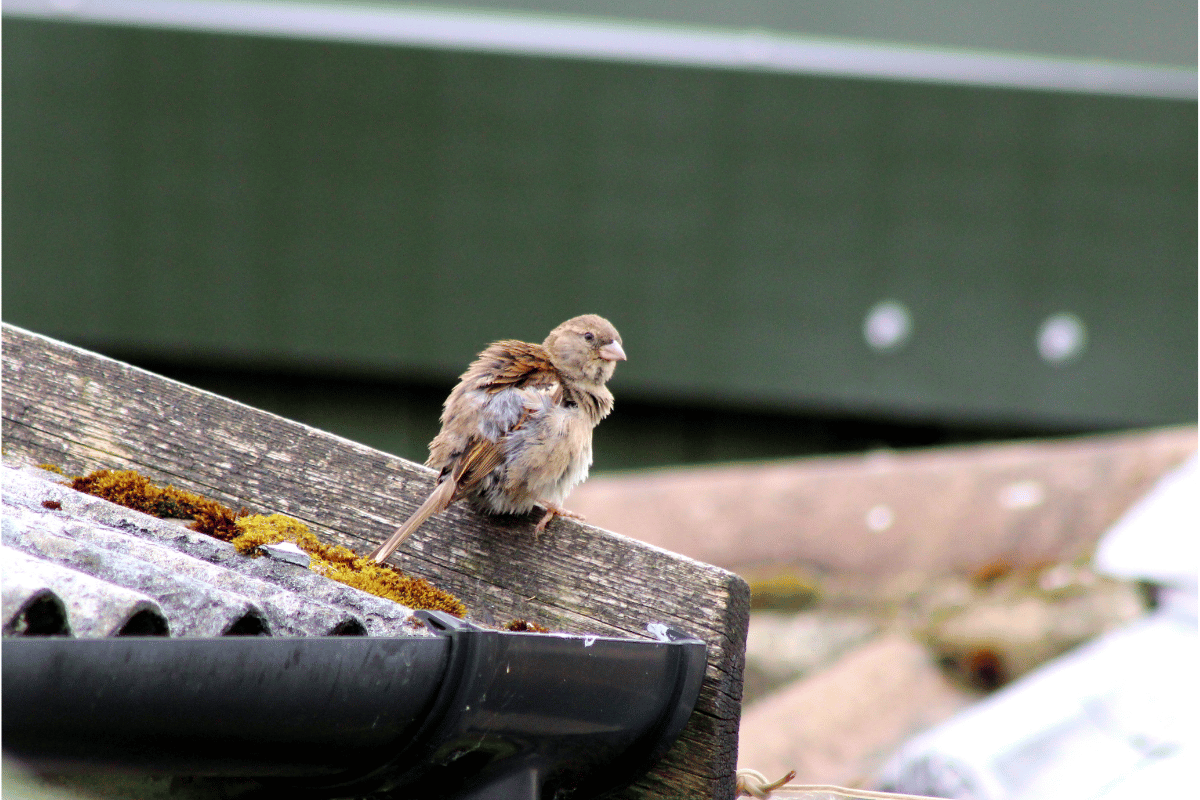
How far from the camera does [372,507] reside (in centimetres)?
192

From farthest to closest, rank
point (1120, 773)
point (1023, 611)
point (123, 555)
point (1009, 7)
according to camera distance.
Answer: point (1009, 7) < point (1023, 611) < point (1120, 773) < point (123, 555)

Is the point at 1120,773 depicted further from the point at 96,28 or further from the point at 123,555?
the point at 96,28

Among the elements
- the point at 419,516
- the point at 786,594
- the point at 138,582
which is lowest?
the point at 138,582

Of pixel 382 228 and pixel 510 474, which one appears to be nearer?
pixel 510 474

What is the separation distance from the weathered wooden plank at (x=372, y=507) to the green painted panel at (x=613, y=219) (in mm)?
6166

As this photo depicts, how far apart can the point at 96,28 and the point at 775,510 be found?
6246mm

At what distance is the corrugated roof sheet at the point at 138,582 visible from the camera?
1.13m

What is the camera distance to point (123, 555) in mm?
1446

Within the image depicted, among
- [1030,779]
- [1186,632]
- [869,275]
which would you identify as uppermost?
[869,275]

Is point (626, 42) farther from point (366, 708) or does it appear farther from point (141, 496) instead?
point (366, 708)

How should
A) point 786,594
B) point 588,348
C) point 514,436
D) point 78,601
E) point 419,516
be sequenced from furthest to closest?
point 786,594 < point 588,348 < point 514,436 < point 419,516 < point 78,601

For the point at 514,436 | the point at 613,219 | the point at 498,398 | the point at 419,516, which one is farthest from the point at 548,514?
the point at 613,219

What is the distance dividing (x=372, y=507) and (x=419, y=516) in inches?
3.9

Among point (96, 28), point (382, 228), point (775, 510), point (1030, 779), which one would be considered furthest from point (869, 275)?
point (96, 28)
